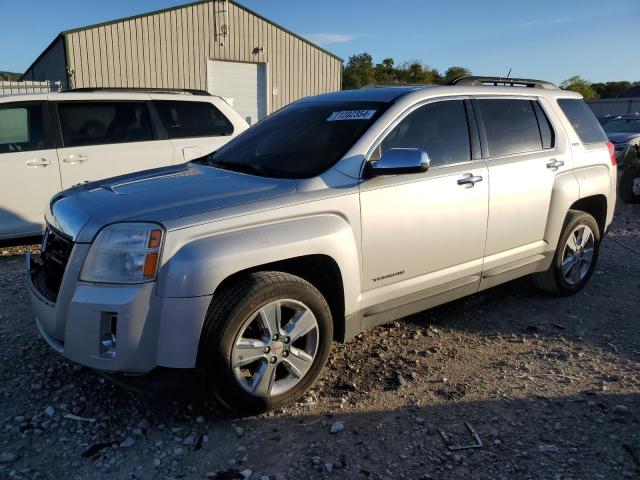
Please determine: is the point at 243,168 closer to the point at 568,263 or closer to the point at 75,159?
the point at 568,263

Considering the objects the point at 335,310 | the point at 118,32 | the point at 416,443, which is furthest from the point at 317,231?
the point at 118,32

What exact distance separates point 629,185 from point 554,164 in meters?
5.73

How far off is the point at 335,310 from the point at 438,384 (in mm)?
797

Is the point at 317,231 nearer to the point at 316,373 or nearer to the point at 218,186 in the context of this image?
the point at 218,186

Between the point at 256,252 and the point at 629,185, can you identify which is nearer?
the point at 256,252

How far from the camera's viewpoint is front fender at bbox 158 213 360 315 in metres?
2.58

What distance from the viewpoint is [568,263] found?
4.85m

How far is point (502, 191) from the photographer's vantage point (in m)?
3.95

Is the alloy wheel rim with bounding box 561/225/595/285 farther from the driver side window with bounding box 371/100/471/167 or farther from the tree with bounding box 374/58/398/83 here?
the tree with bounding box 374/58/398/83

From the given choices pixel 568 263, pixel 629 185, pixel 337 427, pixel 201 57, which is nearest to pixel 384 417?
pixel 337 427

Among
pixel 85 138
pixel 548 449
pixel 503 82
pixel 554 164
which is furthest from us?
pixel 85 138

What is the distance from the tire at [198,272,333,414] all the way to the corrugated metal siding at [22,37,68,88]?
1566 cm

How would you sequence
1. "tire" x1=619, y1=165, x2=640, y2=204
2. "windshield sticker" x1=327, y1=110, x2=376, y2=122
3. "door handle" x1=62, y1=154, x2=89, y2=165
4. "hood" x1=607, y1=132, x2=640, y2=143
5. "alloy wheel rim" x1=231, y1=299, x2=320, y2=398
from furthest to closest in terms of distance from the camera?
"hood" x1=607, y1=132, x2=640, y2=143
"tire" x1=619, y1=165, x2=640, y2=204
"door handle" x1=62, y1=154, x2=89, y2=165
"windshield sticker" x1=327, y1=110, x2=376, y2=122
"alloy wheel rim" x1=231, y1=299, x2=320, y2=398

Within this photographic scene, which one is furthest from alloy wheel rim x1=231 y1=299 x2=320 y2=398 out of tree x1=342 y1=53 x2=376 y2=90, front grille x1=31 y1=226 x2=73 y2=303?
tree x1=342 y1=53 x2=376 y2=90
